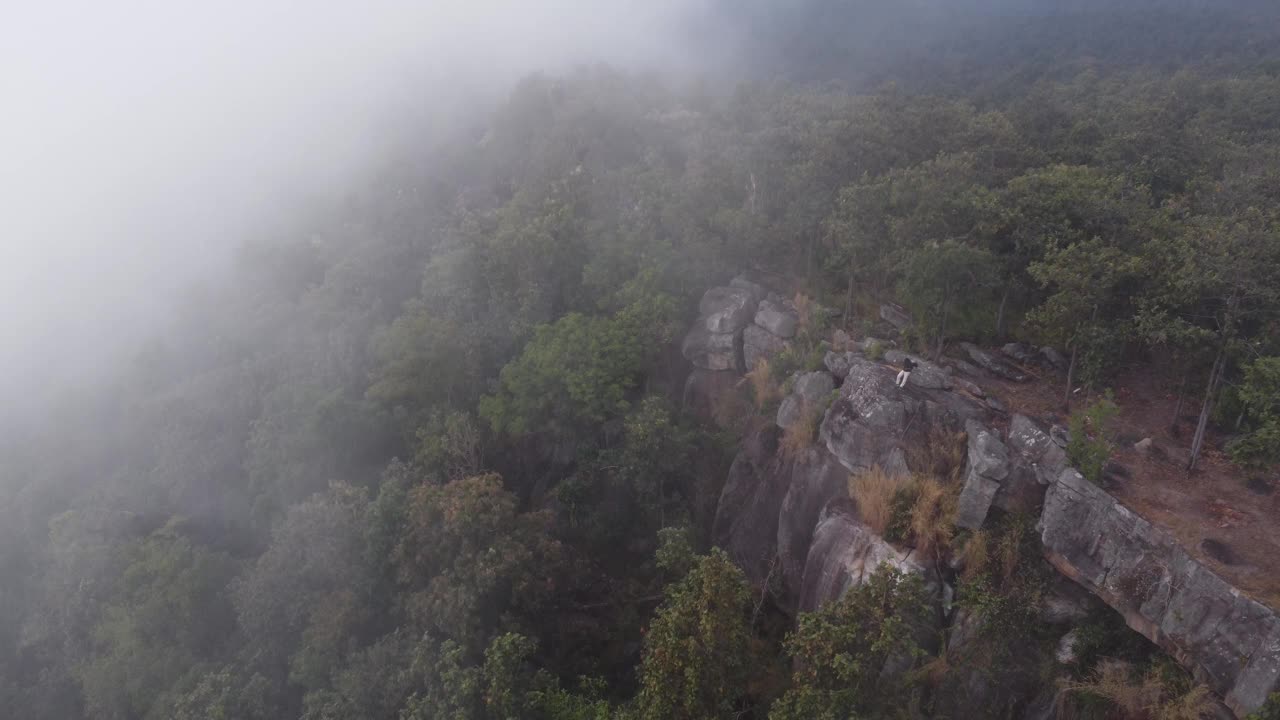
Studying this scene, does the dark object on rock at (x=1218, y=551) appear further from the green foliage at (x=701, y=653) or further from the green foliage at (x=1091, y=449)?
the green foliage at (x=701, y=653)

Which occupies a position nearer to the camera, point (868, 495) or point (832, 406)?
point (868, 495)

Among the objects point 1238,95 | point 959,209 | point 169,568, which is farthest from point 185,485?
point 1238,95

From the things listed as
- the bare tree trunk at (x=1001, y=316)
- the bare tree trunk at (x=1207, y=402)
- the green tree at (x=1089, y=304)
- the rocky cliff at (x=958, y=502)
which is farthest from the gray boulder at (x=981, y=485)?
the bare tree trunk at (x=1001, y=316)

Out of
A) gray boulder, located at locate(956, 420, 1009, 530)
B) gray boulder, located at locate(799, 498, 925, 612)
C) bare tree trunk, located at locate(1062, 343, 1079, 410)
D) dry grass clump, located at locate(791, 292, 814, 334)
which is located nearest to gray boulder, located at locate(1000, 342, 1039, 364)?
bare tree trunk, located at locate(1062, 343, 1079, 410)

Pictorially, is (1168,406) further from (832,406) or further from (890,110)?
(890,110)

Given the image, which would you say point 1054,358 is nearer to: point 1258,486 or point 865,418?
point 1258,486

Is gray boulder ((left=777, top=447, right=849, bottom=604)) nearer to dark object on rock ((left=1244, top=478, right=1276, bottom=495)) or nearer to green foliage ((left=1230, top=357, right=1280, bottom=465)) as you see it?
green foliage ((left=1230, top=357, right=1280, bottom=465))
